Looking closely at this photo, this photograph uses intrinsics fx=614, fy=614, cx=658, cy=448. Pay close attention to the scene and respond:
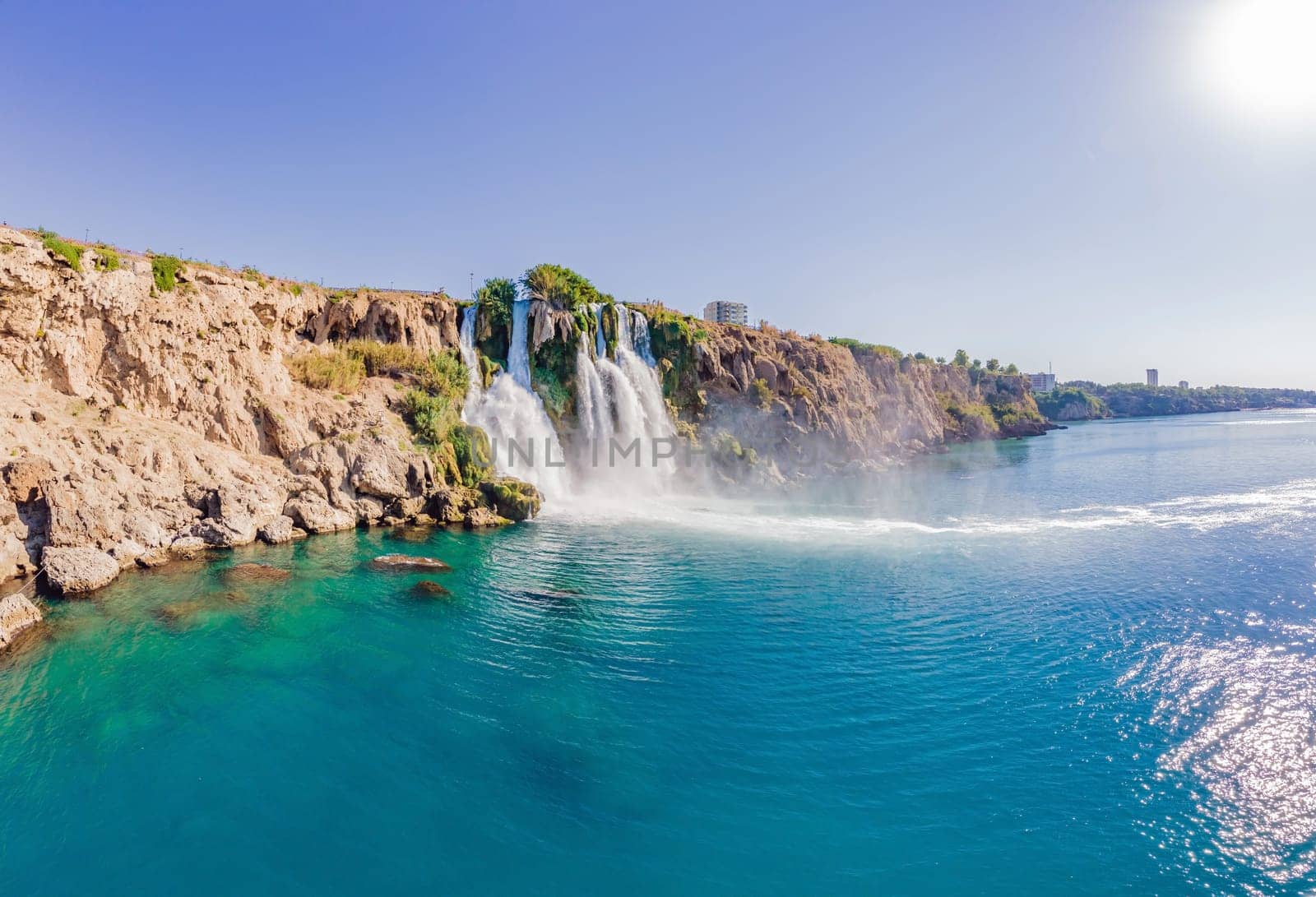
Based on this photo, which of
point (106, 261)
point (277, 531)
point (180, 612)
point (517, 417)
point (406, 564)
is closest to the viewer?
point (180, 612)

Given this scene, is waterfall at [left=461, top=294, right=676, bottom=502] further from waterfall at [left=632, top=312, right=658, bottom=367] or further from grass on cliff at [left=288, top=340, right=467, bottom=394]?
grass on cliff at [left=288, top=340, right=467, bottom=394]

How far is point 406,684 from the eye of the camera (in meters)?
13.7

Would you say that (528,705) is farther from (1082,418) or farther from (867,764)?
(1082,418)

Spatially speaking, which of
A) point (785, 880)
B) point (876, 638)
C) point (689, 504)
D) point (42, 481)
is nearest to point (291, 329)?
point (42, 481)

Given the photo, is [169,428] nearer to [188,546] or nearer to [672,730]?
[188,546]

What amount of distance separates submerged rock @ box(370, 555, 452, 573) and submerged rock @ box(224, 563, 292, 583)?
2.80 meters

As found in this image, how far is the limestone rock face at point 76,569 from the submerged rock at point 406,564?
7620mm

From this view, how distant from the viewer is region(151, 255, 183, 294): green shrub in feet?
89.9

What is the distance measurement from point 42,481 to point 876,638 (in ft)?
87.7

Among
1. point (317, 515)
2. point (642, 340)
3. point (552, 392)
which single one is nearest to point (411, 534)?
point (317, 515)

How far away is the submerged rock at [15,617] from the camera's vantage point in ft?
50.0

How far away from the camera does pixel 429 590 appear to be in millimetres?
19438

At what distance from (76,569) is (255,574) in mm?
4646

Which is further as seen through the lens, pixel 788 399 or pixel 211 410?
pixel 788 399
